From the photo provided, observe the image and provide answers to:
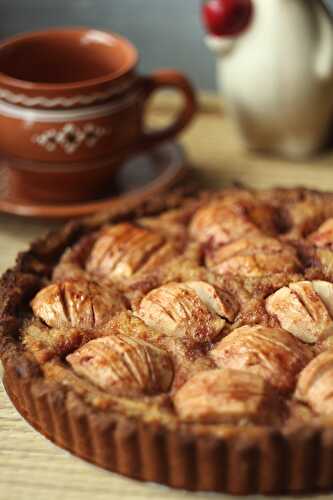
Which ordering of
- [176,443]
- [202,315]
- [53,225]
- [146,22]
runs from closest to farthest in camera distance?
1. [176,443]
2. [202,315]
3. [53,225]
4. [146,22]

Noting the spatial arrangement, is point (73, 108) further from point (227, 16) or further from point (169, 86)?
point (227, 16)

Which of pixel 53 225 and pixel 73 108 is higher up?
pixel 73 108

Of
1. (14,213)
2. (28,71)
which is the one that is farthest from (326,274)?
(28,71)

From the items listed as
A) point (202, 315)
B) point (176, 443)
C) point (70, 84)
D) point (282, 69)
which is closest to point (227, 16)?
point (282, 69)

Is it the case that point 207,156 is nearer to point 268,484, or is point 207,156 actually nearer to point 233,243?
point 233,243

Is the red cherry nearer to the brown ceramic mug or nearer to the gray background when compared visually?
the brown ceramic mug

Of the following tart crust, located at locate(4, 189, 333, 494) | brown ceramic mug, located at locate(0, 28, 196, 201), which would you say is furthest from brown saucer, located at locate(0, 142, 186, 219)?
tart crust, located at locate(4, 189, 333, 494)
